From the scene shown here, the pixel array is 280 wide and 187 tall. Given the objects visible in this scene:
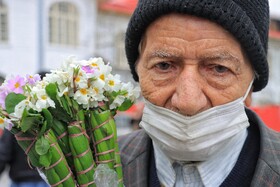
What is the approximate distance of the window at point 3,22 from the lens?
1728 cm

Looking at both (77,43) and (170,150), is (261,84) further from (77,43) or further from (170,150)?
(77,43)

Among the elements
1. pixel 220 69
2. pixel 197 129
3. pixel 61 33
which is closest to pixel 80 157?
pixel 197 129

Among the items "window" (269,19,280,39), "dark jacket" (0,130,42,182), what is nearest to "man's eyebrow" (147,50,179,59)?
"dark jacket" (0,130,42,182)

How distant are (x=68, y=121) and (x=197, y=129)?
1.59ft

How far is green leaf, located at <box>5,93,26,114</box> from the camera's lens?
146 centimetres

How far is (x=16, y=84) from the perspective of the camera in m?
1.50

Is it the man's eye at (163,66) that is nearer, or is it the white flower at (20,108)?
the white flower at (20,108)

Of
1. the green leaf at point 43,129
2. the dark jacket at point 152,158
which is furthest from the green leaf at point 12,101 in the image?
the dark jacket at point 152,158

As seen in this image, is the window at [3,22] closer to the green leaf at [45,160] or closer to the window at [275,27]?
the window at [275,27]

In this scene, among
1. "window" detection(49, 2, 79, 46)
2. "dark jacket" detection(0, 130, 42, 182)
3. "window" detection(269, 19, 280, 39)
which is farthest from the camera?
"window" detection(269, 19, 280, 39)

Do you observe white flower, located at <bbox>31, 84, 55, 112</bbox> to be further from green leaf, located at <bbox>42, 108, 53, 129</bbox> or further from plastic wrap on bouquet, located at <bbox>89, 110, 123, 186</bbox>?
plastic wrap on bouquet, located at <bbox>89, 110, 123, 186</bbox>

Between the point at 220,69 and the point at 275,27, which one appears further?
the point at 275,27

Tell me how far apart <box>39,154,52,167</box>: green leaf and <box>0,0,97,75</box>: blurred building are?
48.1 feet

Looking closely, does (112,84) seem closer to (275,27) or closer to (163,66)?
(163,66)
